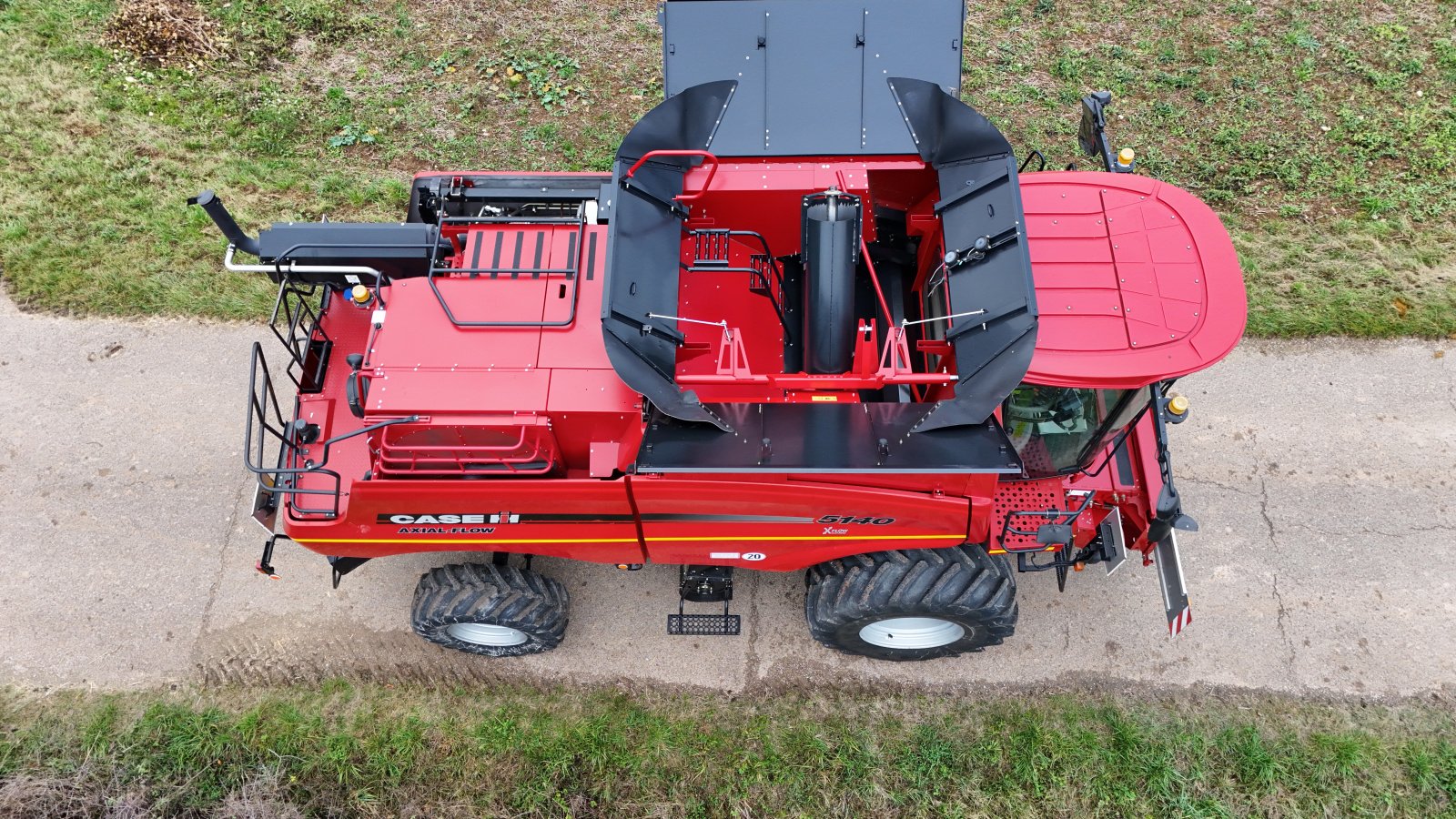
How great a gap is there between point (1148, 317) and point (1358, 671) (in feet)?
12.5

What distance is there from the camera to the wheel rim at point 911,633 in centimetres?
588

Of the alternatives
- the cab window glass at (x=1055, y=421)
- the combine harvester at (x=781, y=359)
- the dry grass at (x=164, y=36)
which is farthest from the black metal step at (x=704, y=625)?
the dry grass at (x=164, y=36)

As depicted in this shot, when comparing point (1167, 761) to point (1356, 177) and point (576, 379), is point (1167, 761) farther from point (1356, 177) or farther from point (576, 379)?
point (1356, 177)

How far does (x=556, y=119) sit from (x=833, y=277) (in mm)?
5474

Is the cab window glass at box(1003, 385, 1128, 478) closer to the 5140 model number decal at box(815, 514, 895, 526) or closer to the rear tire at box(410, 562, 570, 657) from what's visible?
the 5140 model number decal at box(815, 514, 895, 526)

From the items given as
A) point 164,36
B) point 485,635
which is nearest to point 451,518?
point 485,635

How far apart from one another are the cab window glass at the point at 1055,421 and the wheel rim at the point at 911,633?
1.30 m

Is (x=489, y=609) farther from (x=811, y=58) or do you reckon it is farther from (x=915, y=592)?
(x=811, y=58)

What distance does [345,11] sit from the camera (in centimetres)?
1049

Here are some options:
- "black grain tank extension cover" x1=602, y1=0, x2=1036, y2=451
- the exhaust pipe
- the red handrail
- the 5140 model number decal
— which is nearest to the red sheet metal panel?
"black grain tank extension cover" x1=602, y1=0, x2=1036, y2=451

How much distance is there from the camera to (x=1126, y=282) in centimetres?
455

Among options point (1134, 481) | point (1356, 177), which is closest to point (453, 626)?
point (1134, 481)

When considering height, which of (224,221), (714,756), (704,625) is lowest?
(714,756)

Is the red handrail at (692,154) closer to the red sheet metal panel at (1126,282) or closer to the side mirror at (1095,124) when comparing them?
the red sheet metal panel at (1126,282)
